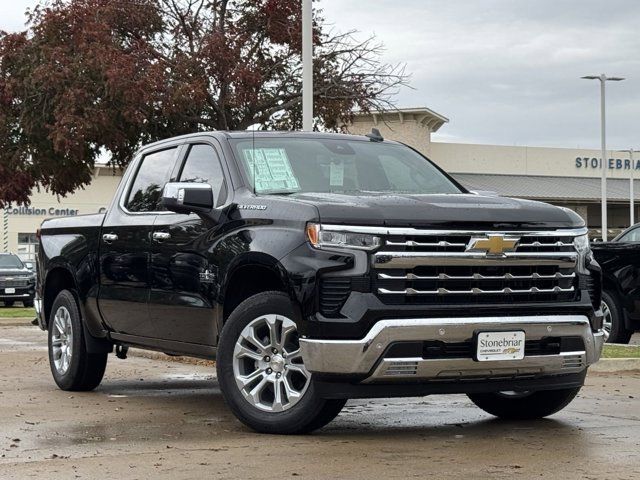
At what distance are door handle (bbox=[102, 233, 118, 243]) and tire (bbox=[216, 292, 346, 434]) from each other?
2.23 meters

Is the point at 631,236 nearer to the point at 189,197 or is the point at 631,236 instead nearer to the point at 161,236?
the point at 161,236

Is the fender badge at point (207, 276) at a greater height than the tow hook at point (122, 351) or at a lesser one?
greater

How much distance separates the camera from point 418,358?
7.36 metres

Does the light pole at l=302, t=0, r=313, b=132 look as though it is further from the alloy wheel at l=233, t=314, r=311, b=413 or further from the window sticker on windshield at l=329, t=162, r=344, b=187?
the alloy wheel at l=233, t=314, r=311, b=413

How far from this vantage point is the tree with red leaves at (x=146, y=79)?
20.9 meters

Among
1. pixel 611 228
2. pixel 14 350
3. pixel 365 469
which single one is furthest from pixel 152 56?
pixel 611 228

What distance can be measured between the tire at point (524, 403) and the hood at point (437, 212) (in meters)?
1.30

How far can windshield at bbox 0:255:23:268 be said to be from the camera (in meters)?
36.5

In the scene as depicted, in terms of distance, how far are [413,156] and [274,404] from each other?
2777mm

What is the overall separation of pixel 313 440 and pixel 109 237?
10.4 ft

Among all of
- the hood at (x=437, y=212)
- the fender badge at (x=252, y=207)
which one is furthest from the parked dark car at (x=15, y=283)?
the hood at (x=437, y=212)

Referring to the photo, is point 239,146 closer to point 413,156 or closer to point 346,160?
point 346,160

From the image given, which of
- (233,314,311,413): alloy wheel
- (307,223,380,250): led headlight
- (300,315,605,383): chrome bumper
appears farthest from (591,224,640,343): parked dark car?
(307,223,380,250): led headlight

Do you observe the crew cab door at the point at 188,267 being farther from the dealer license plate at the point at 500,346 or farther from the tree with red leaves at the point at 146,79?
the tree with red leaves at the point at 146,79
